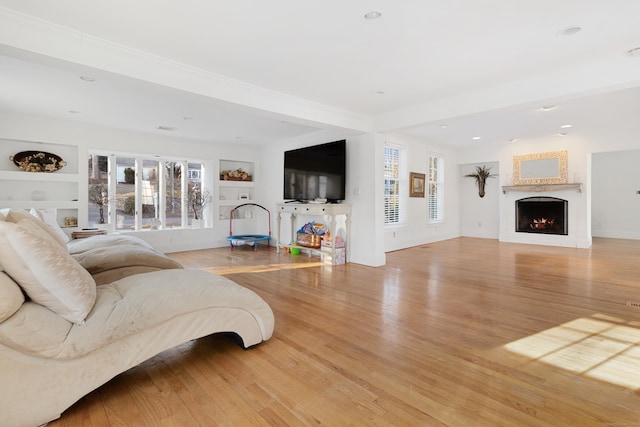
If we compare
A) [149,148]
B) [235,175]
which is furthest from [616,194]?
[149,148]

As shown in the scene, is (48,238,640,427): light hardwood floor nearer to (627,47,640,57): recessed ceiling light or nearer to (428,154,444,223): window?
(627,47,640,57): recessed ceiling light

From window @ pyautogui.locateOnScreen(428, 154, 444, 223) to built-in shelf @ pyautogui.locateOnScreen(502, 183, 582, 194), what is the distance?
1.54 metres

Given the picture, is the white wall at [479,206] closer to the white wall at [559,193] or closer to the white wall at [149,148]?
the white wall at [559,193]

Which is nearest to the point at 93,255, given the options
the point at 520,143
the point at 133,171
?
the point at 133,171


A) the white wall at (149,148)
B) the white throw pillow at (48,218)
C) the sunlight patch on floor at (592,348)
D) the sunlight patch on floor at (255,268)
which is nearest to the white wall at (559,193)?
the sunlight patch on floor at (592,348)

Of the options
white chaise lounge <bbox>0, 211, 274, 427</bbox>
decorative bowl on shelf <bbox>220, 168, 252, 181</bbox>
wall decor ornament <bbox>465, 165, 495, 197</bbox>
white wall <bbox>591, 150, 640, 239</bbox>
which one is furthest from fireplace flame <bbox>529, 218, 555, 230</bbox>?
white chaise lounge <bbox>0, 211, 274, 427</bbox>

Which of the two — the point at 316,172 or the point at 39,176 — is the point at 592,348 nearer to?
the point at 316,172

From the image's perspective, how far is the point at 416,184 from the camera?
25.0ft

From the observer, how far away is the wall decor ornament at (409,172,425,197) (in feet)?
24.5

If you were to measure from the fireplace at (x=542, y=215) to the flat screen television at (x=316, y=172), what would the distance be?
534 cm

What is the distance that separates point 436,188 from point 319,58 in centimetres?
628

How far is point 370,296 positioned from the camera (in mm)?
3736

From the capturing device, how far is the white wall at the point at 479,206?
8906 millimetres

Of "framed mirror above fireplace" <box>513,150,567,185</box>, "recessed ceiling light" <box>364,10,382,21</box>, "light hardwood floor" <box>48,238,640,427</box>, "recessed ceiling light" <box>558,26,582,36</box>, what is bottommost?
"light hardwood floor" <box>48,238,640,427</box>
